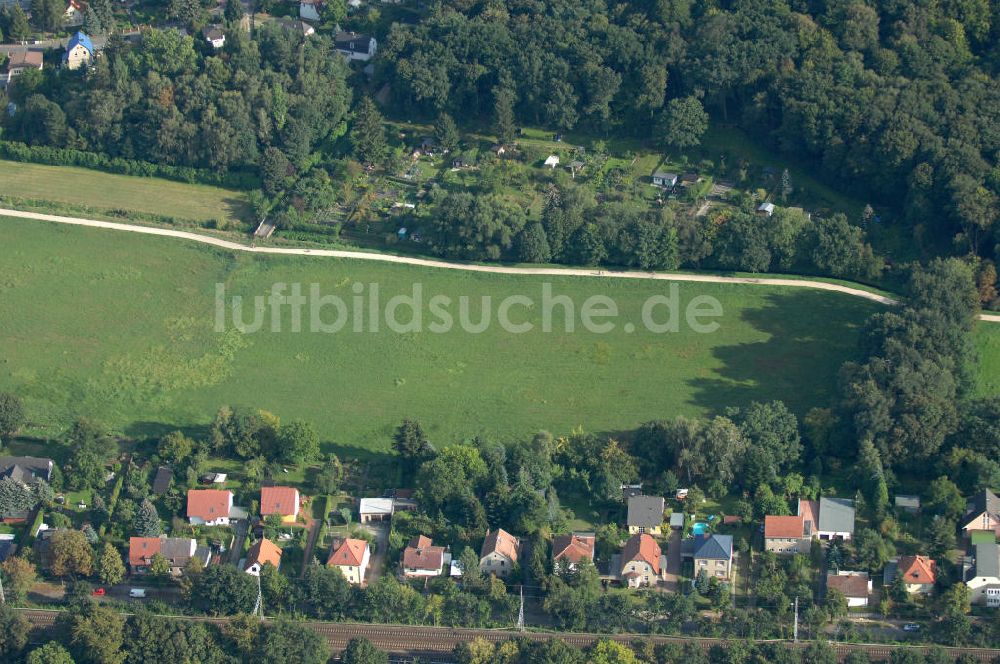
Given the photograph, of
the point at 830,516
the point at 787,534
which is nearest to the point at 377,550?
the point at 787,534

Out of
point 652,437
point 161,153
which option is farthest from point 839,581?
point 161,153

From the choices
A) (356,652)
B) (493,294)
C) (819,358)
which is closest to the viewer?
(356,652)

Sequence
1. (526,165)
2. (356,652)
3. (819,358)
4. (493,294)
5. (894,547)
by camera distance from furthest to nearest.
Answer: (526,165) → (493,294) → (819,358) → (894,547) → (356,652)

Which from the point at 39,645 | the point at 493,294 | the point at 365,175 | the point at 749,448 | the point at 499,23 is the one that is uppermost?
the point at 499,23

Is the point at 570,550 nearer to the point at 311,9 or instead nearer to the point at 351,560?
the point at 351,560

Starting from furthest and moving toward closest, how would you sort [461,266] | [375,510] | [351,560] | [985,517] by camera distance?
1. [461,266]
2. [375,510]
3. [985,517]
4. [351,560]

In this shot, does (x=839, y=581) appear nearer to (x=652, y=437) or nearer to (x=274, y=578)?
(x=652, y=437)

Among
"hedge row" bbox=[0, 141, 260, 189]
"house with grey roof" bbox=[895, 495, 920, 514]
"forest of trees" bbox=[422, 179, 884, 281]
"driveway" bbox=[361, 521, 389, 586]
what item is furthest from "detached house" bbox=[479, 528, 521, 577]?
"hedge row" bbox=[0, 141, 260, 189]
